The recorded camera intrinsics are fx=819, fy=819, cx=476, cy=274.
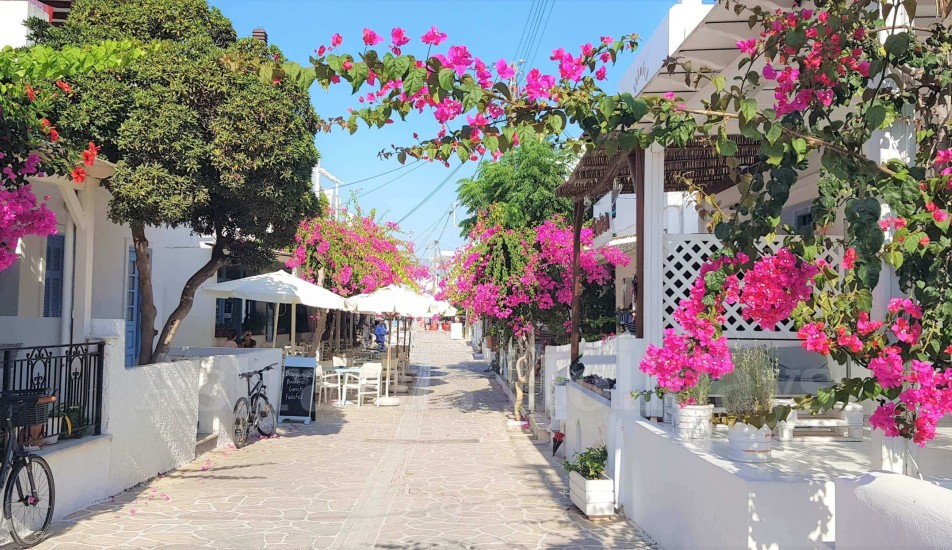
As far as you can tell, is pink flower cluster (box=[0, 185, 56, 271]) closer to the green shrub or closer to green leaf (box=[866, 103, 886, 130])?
the green shrub

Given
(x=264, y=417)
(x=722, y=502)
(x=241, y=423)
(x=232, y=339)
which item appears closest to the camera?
(x=722, y=502)

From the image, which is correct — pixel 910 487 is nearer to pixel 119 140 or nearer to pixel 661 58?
pixel 661 58


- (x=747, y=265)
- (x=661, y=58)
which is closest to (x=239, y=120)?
(x=661, y=58)

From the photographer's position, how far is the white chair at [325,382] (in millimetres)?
17781

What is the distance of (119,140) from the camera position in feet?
29.8

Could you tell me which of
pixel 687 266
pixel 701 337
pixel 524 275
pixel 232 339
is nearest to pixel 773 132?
pixel 701 337

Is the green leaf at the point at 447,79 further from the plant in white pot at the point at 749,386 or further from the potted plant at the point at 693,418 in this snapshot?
the potted plant at the point at 693,418

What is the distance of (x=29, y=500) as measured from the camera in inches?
259

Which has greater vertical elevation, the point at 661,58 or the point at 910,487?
the point at 661,58

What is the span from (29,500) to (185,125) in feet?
14.7

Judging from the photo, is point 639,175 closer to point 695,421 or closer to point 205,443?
point 695,421

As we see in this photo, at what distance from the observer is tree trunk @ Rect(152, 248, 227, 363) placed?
439 inches

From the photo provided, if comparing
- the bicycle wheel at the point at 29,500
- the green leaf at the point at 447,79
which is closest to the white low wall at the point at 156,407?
the bicycle wheel at the point at 29,500

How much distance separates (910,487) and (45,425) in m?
7.19
